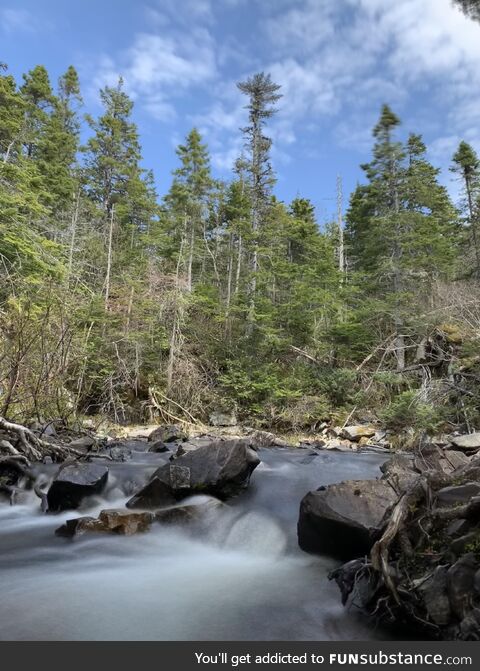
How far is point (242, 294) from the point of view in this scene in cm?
1945

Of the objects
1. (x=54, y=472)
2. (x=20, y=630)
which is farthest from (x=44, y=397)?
(x=20, y=630)

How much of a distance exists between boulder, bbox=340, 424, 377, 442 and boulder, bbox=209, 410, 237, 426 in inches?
182

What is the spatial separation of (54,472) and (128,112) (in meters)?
28.4

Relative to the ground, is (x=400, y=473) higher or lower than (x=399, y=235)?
lower

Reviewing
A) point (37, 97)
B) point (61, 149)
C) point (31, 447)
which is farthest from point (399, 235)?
point (37, 97)

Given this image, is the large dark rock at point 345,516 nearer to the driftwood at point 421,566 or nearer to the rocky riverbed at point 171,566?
the rocky riverbed at point 171,566

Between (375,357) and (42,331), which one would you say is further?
(375,357)

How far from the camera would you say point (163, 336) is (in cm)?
1864

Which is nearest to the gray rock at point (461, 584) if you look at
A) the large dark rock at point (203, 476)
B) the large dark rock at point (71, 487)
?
the large dark rock at point (203, 476)

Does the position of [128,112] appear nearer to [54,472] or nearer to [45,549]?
[54,472]

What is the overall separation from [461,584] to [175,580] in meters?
2.60

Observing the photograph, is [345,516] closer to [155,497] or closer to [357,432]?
[155,497]

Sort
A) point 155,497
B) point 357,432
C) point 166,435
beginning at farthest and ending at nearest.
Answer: point 357,432 < point 166,435 < point 155,497

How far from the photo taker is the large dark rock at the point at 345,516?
12.7ft
